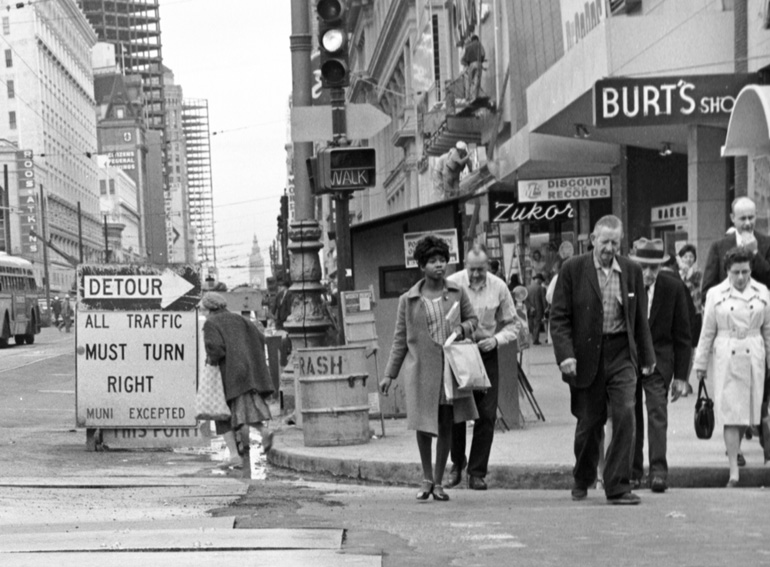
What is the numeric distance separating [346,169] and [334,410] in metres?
2.35

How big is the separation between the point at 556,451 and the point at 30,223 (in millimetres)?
110446

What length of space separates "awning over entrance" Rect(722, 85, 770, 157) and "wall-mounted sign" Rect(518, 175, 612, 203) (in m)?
10.3

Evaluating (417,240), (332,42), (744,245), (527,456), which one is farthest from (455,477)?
(417,240)

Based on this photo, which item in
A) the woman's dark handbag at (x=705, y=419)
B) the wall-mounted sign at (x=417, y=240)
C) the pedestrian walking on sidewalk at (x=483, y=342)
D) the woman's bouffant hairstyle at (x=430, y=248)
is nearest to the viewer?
the woman's bouffant hairstyle at (x=430, y=248)

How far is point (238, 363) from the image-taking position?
1340cm

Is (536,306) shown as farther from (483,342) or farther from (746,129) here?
(483,342)

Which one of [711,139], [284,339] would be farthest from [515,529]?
[284,339]

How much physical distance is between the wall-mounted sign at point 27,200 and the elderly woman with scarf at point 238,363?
106082 mm

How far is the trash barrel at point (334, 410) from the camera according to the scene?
13.8m

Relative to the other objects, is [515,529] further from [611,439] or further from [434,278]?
[434,278]

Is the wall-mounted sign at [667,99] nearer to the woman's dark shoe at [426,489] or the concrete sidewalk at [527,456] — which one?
the concrete sidewalk at [527,456]

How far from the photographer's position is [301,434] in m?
15.6

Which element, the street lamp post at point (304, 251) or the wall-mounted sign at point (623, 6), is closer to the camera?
the street lamp post at point (304, 251)

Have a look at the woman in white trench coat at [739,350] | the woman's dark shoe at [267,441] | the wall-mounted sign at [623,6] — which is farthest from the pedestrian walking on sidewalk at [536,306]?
the woman in white trench coat at [739,350]
